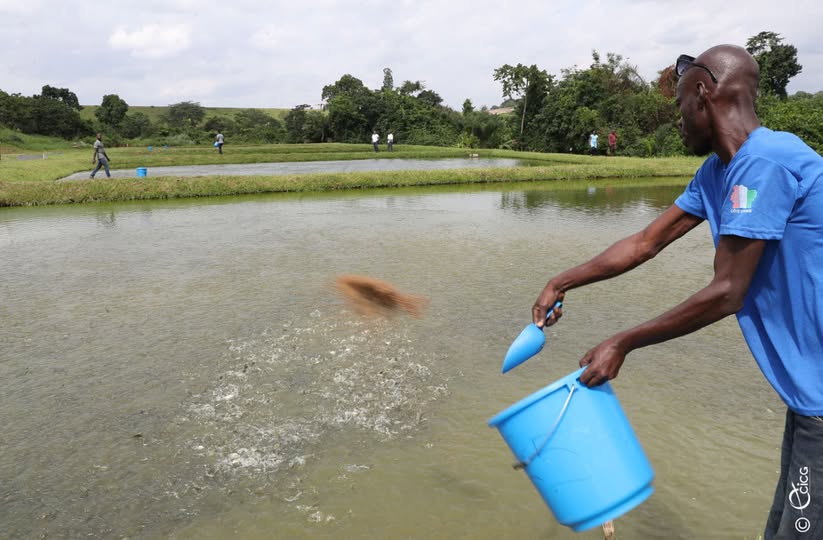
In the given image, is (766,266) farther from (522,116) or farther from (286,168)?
(522,116)

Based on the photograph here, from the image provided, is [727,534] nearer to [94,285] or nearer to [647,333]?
[647,333]

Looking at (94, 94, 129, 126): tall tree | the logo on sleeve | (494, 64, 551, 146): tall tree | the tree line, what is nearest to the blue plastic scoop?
the logo on sleeve

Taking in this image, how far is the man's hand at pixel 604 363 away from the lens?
6.19 ft

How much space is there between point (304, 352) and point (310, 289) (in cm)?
194

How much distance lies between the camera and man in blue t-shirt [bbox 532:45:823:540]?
161cm

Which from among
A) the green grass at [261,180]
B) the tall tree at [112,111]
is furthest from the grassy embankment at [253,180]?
the tall tree at [112,111]

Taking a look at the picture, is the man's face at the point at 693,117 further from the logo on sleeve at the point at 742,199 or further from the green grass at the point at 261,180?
the green grass at the point at 261,180

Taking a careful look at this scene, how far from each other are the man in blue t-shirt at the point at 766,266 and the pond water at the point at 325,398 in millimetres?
1257

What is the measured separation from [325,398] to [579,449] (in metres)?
2.57

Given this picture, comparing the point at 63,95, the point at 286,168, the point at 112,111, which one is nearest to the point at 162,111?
the point at 63,95

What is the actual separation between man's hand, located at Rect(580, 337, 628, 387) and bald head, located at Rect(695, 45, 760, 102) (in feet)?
2.68

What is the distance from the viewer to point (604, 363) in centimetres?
190

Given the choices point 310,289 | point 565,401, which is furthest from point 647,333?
point 310,289

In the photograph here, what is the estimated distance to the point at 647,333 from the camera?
1.86m
